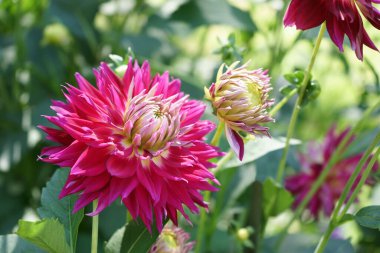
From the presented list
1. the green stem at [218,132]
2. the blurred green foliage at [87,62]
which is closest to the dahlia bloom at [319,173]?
the blurred green foliage at [87,62]

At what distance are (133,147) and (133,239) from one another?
0.34 feet

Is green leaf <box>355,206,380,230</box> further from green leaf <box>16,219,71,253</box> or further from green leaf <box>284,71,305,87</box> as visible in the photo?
green leaf <box>16,219,71,253</box>

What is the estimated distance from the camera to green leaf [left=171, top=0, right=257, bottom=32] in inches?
41.6

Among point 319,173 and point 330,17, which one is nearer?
point 330,17

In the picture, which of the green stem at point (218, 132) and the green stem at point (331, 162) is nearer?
the green stem at point (218, 132)

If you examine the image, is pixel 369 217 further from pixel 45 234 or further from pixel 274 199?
pixel 45 234

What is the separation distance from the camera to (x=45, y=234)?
1.80 ft

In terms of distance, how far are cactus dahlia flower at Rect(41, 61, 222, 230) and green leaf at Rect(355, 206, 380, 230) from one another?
172mm

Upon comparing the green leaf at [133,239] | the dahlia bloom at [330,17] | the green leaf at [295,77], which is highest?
the dahlia bloom at [330,17]

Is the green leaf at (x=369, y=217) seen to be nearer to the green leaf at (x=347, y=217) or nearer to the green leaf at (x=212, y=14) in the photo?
the green leaf at (x=347, y=217)

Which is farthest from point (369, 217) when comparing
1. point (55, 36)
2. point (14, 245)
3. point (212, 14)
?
point (55, 36)

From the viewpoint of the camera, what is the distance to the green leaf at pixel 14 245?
634 mm

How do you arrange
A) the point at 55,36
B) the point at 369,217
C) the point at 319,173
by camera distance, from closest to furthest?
the point at 369,217 → the point at 319,173 → the point at 55,36

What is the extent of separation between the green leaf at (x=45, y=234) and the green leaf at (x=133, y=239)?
0.07 metres
